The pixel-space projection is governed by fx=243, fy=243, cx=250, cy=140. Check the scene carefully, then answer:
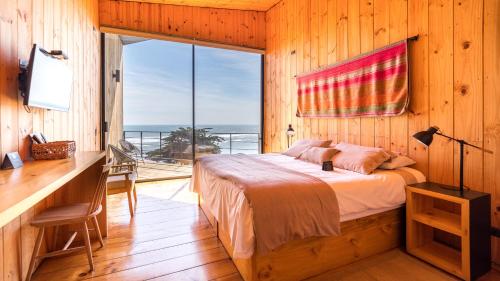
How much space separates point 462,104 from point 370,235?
1.33 metres

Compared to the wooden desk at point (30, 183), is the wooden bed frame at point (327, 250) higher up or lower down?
lower down

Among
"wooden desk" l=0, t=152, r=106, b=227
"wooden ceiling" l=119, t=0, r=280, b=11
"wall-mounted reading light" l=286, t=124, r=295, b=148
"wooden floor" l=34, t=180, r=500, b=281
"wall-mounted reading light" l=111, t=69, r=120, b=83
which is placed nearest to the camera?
"wooden desk" l=0, t=152, r=106, b=227

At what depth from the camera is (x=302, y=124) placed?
4.02 meters

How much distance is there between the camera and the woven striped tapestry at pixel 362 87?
2.46m

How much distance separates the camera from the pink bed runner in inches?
58.5

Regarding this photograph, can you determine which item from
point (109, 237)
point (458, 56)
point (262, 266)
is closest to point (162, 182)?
point (109, 237)

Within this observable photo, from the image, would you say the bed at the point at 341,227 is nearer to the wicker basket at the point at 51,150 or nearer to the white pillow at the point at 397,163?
the white pillow at the point at 397,163

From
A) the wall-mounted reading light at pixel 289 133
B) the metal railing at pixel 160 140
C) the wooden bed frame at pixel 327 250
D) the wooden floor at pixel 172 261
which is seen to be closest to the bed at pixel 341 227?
the wooden bed frame at pixel 327 250

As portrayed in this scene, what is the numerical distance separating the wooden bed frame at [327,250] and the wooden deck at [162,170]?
294 cm

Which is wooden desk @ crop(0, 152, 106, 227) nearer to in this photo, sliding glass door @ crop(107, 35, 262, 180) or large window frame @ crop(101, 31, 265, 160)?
large window frame @ crop(101, 31, 265, 160)

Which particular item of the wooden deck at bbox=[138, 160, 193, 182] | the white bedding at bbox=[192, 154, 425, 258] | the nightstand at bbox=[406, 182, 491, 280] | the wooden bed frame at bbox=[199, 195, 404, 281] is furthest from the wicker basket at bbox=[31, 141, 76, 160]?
the nightstand at bbox=[406, 182, 491, 280]

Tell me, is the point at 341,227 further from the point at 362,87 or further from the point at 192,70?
the point at 192,70

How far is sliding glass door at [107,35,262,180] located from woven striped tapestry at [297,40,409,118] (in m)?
1.78

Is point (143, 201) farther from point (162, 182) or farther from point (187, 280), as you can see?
point (187, 280)
